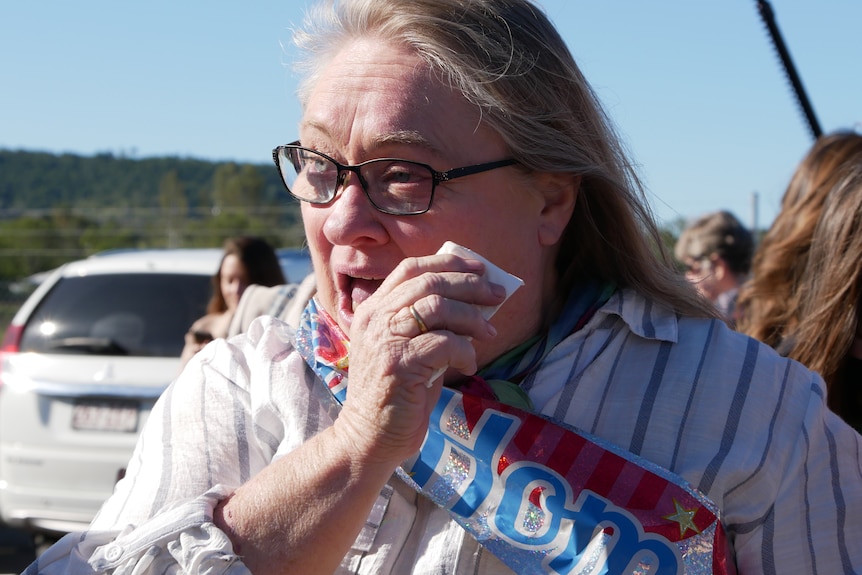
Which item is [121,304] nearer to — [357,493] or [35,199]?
[357,493]

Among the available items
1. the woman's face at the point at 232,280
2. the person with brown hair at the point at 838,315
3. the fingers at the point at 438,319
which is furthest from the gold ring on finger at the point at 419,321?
the woman's face at the point at 232,280

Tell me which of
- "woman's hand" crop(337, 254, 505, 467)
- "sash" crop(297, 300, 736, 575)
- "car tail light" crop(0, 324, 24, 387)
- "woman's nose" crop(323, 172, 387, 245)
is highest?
"woman's nose" crop(323, 172, 387, 245)

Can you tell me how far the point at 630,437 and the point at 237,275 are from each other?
13.2 ft

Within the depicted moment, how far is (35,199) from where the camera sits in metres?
46.6

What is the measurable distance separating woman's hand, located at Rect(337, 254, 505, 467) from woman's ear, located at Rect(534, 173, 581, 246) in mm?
447

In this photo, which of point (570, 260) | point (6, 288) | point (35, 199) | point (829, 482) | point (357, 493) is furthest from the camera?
point (35, 199)

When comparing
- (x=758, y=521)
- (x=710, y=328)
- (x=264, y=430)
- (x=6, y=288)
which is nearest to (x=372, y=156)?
(x=264, y=430)

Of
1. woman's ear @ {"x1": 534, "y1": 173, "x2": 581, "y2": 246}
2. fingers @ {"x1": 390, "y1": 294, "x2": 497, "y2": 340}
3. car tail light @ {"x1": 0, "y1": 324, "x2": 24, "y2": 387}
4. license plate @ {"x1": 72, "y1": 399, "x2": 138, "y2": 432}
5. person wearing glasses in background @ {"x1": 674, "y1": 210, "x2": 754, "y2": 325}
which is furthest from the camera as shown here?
person wearing glasses in background @ {"x1": 674, "y1": 210, "x2": 754, "y2": 325}

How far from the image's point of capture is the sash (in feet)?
5.26

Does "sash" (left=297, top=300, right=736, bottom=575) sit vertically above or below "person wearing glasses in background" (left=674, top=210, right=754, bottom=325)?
below

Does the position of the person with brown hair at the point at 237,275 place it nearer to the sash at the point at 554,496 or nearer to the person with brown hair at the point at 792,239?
the person with brown hair at the point at 792,239

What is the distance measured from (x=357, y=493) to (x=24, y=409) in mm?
4618

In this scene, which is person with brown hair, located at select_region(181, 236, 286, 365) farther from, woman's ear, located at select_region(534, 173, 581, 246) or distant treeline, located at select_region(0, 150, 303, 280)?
woman's ear, located at select_region(534, 173, 581, 246)

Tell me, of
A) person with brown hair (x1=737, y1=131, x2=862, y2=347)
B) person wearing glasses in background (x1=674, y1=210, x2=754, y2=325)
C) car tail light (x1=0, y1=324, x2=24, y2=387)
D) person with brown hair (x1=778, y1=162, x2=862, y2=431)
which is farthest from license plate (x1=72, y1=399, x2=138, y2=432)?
person with brown hair (x1=778, y1=162, x2=862, y2=431)
